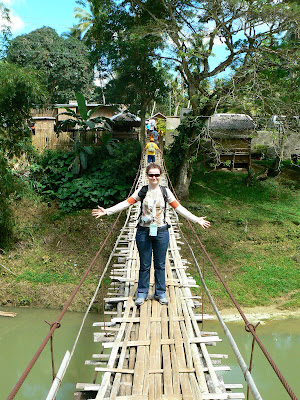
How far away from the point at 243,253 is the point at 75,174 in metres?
5.05

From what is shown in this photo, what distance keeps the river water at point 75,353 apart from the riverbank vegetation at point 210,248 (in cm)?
49

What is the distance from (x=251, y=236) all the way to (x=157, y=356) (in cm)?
638

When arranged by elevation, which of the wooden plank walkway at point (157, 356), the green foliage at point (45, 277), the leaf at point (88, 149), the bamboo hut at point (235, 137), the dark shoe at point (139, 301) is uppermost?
the bamboo hut at point (235, 137)

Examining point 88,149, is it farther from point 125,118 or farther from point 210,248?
point 210,248

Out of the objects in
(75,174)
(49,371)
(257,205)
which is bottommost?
(49,371)

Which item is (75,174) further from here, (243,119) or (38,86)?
(243,119)

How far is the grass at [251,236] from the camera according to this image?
21.5 feet

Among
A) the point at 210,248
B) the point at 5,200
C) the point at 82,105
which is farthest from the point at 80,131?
the point at 210,248

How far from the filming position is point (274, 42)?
7.46 metres

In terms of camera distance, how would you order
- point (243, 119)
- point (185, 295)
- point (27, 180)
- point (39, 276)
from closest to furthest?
point (185, 295) < point (39, 276) < point (27, 180) < point (243, 119)

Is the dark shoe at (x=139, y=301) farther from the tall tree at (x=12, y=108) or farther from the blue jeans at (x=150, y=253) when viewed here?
the tall tree at (x=12, y=108)

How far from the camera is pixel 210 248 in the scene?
25.4ft

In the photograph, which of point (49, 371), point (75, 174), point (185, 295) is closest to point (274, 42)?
point (75, 174)

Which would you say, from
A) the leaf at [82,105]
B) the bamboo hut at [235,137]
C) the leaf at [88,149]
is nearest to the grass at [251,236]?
the bamboo hut at [235,137]
